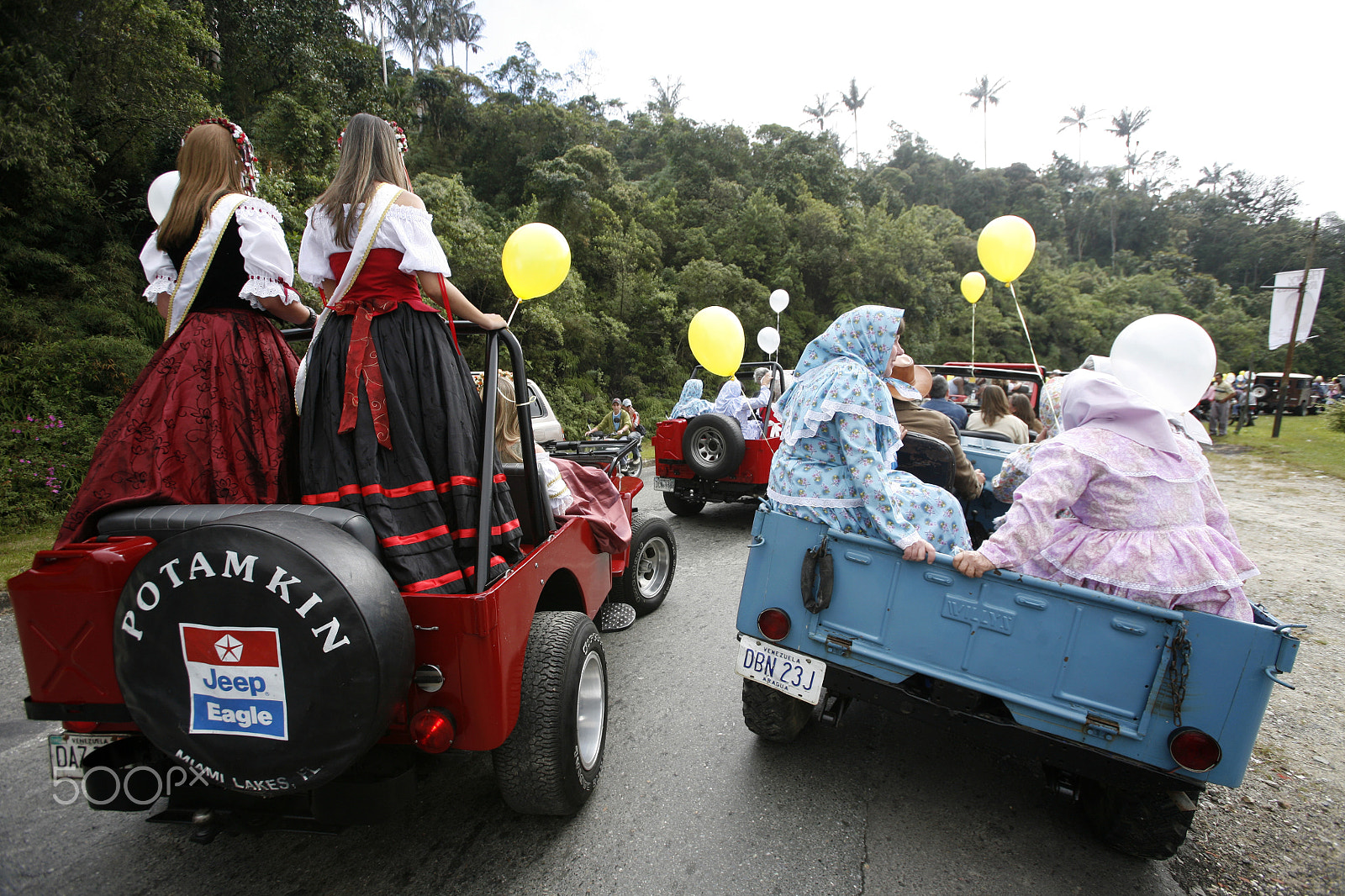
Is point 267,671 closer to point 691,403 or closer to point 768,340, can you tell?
point 691,403

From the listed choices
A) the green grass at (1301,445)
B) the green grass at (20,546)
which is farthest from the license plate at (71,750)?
the green grass at (1301,445)

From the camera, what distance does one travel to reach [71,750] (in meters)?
1.88

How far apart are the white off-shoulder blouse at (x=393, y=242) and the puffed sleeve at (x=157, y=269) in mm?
451

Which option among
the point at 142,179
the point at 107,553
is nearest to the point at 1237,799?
the point at 107,553

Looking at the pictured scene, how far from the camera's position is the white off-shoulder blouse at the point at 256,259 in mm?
2119

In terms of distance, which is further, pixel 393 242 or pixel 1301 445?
pixel 1301 445

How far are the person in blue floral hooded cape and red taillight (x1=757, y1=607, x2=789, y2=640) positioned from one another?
42 centimetres

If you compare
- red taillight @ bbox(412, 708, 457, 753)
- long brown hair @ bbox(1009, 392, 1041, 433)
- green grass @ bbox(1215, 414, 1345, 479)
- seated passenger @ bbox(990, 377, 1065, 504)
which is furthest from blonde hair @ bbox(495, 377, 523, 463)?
green grass @ bbox(1215, 414, 1345, 479)

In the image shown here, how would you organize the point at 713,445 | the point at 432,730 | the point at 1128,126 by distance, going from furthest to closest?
the point at 1128,126
the point at 713,445
the point at 432,730

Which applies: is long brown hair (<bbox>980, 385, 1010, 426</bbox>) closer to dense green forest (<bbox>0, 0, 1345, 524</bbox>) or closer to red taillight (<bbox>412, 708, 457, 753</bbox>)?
red taillight (<bbox>412, 708, 457, 753</bbox>)

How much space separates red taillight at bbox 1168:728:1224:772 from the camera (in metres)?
1.95

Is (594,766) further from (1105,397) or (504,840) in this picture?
(1105,397)

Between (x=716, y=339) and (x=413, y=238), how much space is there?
5647 millimetres

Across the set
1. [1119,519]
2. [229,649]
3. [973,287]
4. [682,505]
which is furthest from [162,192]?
[973,287]
